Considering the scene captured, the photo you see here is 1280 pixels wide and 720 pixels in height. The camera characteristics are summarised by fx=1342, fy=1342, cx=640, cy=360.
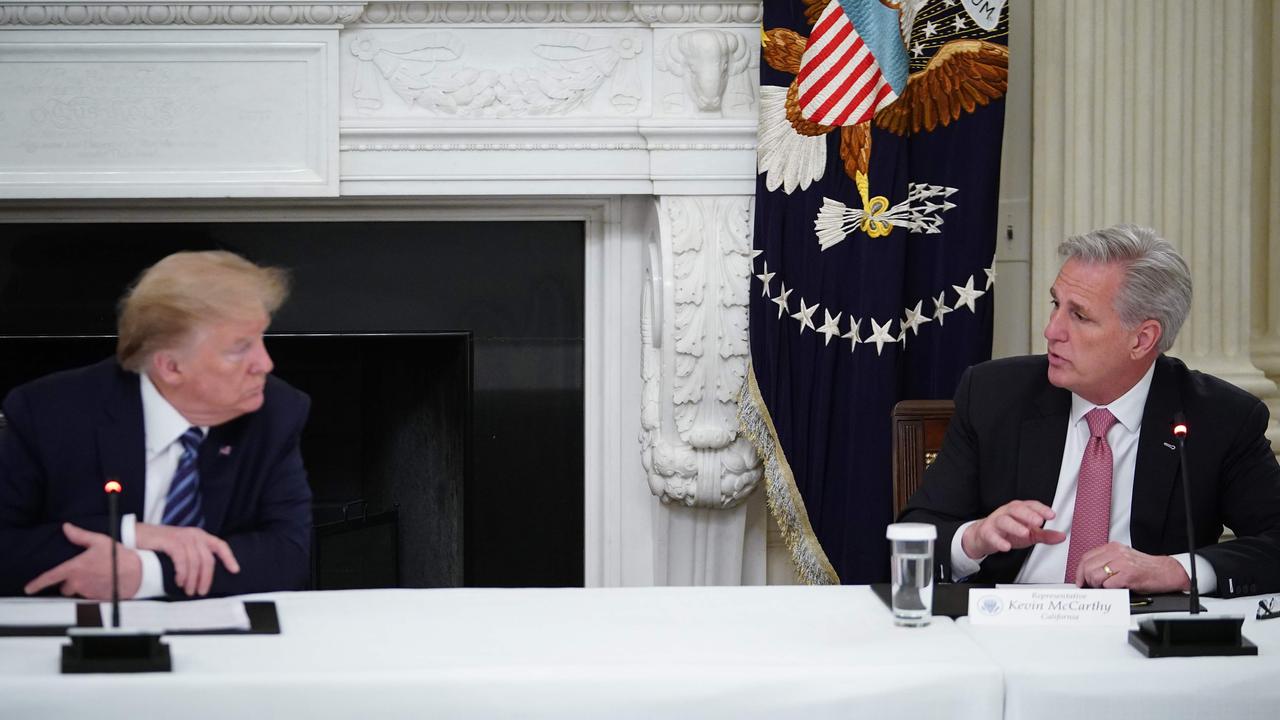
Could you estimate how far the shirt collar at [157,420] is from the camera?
6.20ft

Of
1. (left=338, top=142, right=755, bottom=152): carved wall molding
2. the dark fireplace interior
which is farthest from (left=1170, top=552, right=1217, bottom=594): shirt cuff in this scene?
the dark fireplace interior

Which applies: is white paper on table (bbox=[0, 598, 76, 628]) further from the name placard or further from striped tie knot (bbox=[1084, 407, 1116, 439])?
striped tie knot (bbox=[1084, 407, 1116, 439])

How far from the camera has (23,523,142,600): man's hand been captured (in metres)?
1.83

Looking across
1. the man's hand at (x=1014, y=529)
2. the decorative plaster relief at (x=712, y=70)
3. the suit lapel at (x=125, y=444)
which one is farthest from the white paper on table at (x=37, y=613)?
the decorative plaster relief at (x=712, y=70)

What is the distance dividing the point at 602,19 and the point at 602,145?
0.32m

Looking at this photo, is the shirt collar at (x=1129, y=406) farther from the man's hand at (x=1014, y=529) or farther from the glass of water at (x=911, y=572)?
the glass of water at (x=911, y=572)

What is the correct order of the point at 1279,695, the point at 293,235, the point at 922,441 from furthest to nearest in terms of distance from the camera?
the point at 293,235
the point at 922,441
the point at 1279,695

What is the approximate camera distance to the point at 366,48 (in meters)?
3.41

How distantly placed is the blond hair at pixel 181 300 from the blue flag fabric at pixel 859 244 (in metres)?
1.74

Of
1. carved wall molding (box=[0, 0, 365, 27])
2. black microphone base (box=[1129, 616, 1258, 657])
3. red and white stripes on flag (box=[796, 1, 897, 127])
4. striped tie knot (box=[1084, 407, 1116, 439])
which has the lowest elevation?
black microphone base (box=[1129, 616, 1258, 657])

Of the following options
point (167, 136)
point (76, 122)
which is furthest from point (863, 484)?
point (76, 122)

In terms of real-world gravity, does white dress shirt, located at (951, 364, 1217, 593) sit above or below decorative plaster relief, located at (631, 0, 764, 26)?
below

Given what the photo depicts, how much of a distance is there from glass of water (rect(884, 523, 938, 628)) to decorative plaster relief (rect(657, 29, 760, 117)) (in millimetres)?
1834

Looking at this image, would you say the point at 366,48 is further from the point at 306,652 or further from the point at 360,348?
the point at 306,652
